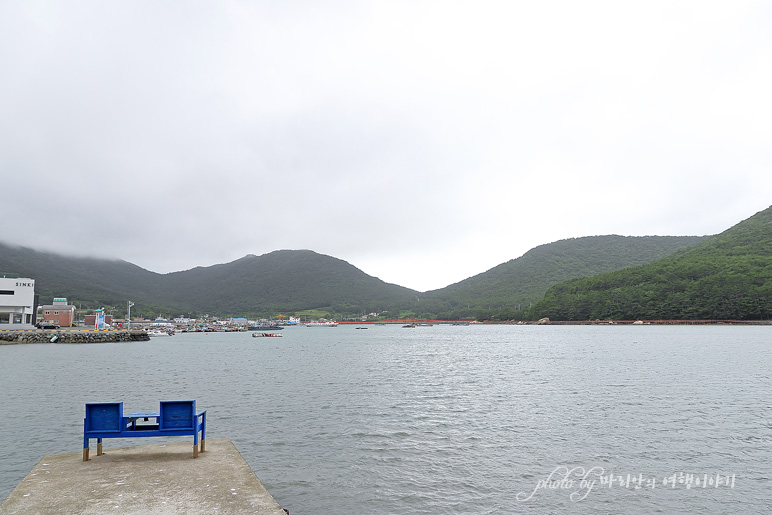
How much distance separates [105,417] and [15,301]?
429 feet

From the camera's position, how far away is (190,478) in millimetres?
10336

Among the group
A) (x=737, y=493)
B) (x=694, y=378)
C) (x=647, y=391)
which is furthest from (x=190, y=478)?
(x=694, y=378)

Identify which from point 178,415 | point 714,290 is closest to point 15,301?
point 178,415

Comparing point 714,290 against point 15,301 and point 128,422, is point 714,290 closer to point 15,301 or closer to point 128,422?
point 128,422

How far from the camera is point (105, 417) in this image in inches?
457

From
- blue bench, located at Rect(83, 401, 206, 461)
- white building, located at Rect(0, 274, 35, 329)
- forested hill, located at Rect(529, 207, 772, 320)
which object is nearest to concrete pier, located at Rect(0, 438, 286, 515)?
blue bench, located at Rect(83, 401, 206, 461)

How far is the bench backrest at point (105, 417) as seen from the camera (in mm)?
11562

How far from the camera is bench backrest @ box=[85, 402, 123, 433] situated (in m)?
11.6

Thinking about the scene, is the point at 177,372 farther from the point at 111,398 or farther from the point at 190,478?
the point at 190,478

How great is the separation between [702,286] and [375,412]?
192524mm

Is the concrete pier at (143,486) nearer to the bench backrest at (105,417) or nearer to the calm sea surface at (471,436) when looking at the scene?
the bench backrest at (105,417)

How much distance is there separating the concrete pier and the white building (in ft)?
417

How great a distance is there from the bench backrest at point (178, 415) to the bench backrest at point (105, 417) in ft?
3.22

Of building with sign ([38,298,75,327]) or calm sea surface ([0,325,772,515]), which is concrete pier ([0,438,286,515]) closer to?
calm sea surface ([0,325,772,515])
